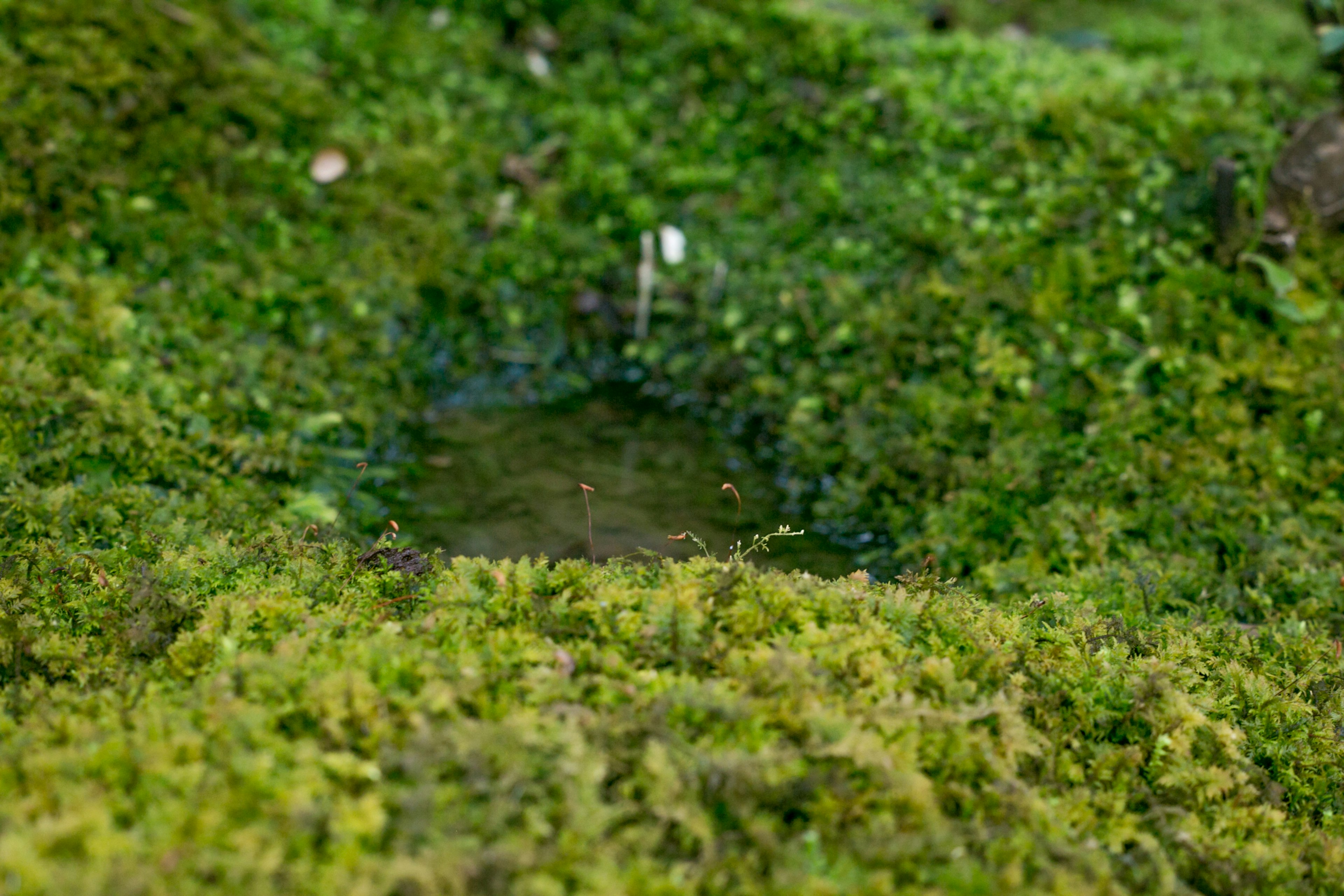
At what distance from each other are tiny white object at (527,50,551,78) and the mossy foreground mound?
534 centimetres

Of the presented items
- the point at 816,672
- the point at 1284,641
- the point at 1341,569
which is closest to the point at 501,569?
the point at 816,672

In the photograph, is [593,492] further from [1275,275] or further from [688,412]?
[1275,275]

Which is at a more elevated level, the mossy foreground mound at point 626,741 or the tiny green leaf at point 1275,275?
the tiny green leaf at point 1275,275

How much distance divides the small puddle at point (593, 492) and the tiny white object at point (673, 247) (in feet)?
3.78

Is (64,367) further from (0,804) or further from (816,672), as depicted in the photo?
(816,672)

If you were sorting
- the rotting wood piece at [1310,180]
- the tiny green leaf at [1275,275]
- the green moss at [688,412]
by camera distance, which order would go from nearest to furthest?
the green moss at [688,412], the tiny green leaf at [1275,275], the rotting wood piece at [1310,180]

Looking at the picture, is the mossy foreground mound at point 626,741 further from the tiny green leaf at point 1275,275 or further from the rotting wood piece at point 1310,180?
the rotting wood piece at point 1310,180

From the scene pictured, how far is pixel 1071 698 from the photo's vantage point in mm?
2828

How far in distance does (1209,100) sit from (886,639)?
5179 millimetres

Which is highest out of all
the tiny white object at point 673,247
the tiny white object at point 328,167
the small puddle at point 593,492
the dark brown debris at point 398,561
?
the tiny white object at point 328,167

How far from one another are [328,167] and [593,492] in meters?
3.06

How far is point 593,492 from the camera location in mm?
5035

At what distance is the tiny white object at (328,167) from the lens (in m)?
6.21

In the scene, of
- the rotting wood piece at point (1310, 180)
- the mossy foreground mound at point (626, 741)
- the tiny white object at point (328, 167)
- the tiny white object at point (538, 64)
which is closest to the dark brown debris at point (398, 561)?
the mossy foreground mound at point (626, 741)
